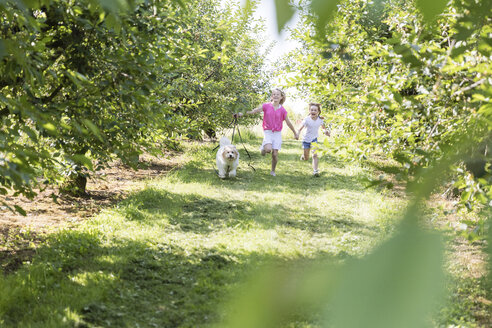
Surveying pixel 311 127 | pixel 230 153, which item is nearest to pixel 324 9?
pixel 230 153

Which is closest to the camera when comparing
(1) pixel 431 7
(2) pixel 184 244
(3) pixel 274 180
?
(1) pixel 431 7

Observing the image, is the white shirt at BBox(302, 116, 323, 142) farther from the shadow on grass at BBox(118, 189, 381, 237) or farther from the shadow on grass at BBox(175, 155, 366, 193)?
the shadow on grass at BBox(118, 189, 381, 237)

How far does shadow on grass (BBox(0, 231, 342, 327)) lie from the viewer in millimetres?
3318

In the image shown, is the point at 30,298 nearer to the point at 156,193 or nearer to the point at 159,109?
the point at 159,109

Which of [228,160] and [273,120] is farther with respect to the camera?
[273,120]

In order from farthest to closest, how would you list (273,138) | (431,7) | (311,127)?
(311,127)
(273,138)
(431,7)

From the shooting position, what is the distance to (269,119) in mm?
9297

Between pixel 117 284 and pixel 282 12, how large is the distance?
3.74 m

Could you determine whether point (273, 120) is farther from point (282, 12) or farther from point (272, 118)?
point (282, 12)

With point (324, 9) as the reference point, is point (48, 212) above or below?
below

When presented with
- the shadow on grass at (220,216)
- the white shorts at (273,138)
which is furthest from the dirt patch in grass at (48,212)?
the white shorts at (273,138)

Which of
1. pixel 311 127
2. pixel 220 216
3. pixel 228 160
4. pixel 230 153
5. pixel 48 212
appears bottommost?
pixel 48 212

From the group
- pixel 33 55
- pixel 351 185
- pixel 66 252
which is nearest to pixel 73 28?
pixel 33 55

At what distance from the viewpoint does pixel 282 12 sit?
64 cm
